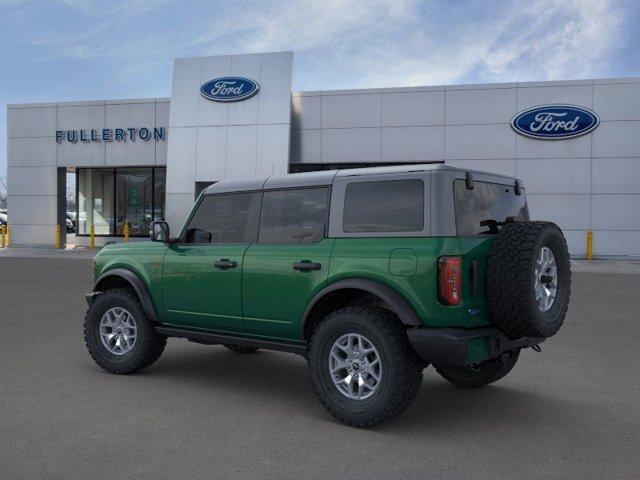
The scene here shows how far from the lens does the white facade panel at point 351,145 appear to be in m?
24.3

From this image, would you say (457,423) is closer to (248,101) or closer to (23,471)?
(23,471)

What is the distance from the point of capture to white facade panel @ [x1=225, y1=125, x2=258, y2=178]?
2434 centimetres

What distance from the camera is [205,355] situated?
7328 mm

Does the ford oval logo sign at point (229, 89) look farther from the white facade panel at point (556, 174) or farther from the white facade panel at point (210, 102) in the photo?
the white facade panel at point (556, 174)

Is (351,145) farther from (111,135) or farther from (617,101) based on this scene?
(111,135)

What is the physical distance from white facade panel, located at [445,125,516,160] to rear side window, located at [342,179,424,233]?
1932 centimetres

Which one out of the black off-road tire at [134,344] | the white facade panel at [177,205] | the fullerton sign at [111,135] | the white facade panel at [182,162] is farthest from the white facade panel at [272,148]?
the black off-road tire at [134,344]

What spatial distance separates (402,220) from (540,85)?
20.6m

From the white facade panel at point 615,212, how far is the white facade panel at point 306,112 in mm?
10437

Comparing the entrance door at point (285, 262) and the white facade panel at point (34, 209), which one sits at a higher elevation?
the white facade panel at point (34, 209)

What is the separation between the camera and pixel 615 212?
22.7 metres

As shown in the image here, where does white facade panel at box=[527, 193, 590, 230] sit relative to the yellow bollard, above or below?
above

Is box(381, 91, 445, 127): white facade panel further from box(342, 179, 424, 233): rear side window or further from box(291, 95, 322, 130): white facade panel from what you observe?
box(342, 179, 424, 233): rear side window

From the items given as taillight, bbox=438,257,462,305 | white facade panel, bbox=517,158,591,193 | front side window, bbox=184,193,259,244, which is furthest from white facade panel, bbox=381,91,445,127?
taillight, bbox=438,257,462,305
